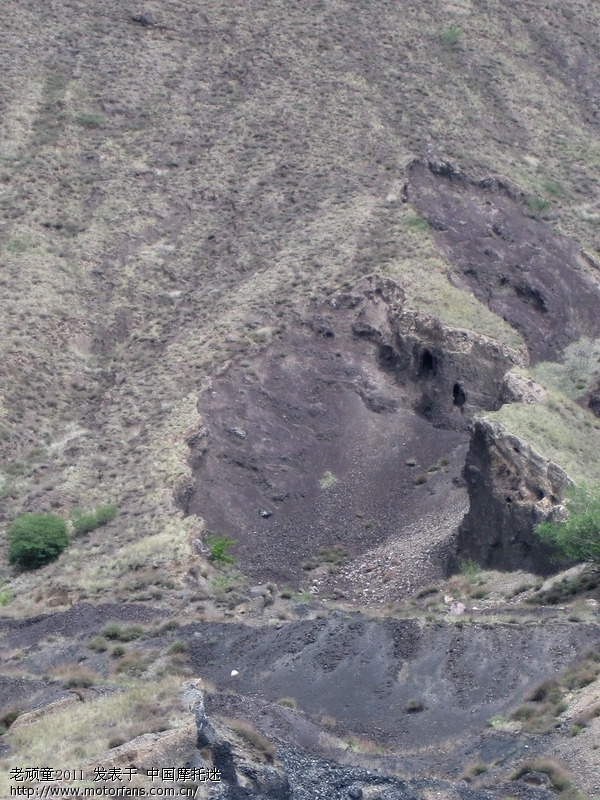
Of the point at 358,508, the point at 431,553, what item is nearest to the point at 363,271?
the point at 358,508

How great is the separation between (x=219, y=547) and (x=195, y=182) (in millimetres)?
22936

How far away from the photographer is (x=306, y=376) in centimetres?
4266

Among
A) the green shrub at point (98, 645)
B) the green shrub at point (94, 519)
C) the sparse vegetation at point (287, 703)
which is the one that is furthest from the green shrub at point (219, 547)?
the sparse vegetation at point (287, 703)

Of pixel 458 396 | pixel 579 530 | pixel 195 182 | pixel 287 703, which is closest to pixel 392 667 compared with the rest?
pixel 287 703

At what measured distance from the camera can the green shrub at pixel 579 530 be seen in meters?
29.5

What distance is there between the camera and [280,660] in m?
27.4

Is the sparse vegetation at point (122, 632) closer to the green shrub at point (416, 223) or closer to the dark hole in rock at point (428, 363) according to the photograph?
the dark hole in rock at point (428, 363)

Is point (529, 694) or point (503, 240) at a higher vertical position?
point (529, 694)

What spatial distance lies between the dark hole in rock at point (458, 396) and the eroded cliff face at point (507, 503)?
244 inches

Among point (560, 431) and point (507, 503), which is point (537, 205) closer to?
point (560, 431)

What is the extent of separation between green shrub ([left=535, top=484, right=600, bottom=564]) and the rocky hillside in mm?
656

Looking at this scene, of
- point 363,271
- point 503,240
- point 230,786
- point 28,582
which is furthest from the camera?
point 503,240

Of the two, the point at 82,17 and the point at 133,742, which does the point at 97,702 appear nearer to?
the point at 133,742

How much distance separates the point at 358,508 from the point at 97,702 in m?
17.9
